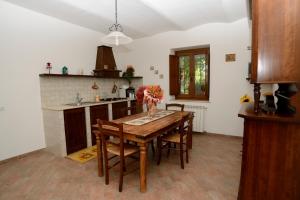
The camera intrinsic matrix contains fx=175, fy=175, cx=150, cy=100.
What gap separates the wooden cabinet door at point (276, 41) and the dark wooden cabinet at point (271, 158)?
317 mm

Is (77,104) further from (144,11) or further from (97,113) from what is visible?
(144,11)

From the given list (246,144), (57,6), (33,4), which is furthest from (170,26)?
(246,144)

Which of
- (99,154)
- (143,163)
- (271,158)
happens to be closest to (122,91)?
(99,154)

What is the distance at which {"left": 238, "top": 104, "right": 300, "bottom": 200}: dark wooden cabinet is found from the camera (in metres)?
1.27

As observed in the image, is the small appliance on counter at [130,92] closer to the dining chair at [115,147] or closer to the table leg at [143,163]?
the dining chair at [115,147]

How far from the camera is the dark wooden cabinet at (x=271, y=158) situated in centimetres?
127

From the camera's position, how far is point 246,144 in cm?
144

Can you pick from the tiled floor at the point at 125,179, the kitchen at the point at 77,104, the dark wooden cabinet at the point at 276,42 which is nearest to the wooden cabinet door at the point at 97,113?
the kitchen at the point at 77,104

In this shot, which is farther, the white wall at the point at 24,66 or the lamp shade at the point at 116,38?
the white wall at the point at 24,66

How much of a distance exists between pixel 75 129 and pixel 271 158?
3.07 meters

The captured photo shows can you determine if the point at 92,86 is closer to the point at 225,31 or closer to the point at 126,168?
the point at 126,168

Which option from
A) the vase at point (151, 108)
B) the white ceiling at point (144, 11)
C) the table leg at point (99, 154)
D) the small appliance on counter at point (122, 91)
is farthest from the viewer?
the small appliance on counter at point (122, 91)

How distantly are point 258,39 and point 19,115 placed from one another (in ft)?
12.0

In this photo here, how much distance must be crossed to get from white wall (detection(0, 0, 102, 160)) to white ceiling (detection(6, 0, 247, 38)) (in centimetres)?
25
